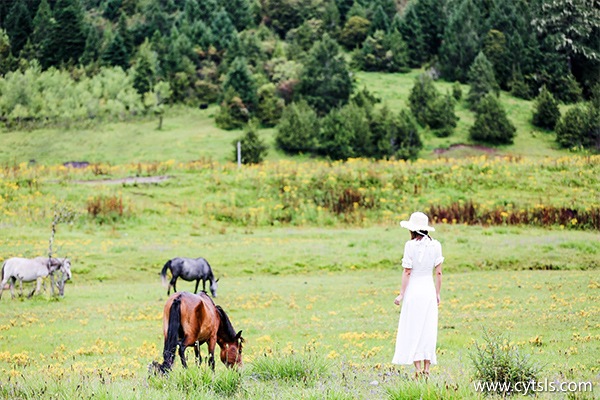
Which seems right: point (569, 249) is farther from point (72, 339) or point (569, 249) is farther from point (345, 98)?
point (345, 98)

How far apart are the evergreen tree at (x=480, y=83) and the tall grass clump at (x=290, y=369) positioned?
72.5 metres

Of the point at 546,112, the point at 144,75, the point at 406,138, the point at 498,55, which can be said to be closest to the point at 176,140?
the point at 144,75

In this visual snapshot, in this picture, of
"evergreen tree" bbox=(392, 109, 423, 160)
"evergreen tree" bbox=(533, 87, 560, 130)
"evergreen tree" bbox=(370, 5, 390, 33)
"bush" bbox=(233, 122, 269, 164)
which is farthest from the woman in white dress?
"evergreen tree" bbox=(370, 5, 390, 33)

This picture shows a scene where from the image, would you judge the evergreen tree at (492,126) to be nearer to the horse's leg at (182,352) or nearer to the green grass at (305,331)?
the green grass at (305,331)

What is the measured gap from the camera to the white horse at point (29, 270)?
21.6 meters

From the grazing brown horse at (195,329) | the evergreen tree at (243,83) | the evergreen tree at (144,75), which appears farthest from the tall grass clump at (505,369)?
the evergreen tree at (144,75)

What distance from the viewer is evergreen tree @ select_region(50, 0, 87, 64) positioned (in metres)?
91.0

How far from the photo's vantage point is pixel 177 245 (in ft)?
99.0

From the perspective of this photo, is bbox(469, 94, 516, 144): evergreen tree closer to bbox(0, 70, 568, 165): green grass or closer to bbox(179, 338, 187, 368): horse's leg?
bbox(0, 70, 568, 165): green grass

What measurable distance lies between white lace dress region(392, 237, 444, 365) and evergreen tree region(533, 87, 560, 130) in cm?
6995

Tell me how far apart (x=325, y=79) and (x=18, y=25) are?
148 ft

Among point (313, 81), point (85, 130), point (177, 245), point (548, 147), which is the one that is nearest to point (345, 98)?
point (313, 81)

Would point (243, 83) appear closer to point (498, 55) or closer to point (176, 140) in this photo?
point (176, 140)

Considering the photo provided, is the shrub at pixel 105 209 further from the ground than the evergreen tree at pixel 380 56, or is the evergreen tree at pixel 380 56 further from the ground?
the evergreen tree at pixel 380 56
